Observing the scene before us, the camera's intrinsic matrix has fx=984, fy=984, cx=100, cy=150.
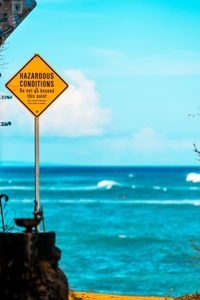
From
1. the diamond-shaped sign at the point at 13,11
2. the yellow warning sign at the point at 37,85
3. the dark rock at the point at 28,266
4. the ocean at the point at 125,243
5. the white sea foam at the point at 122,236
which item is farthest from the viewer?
the white sea foam at the point at 122,236

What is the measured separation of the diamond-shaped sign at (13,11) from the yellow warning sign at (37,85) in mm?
1815

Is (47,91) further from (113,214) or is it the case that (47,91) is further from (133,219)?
(113,214)

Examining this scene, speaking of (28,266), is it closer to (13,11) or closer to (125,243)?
(13,11)

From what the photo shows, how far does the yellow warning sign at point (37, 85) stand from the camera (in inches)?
486

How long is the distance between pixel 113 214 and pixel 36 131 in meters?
54.2

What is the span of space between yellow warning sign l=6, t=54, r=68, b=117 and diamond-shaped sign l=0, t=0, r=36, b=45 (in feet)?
5.96

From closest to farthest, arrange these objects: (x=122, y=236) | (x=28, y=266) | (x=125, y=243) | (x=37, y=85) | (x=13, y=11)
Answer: (x=28, y=266), (x=37, y=85), (x=13, y=11), (x=125, y=243), (x=122, y=236)

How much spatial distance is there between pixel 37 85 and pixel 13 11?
2091 mm

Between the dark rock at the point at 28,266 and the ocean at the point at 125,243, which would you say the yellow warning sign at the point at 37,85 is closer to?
the ocean at the point at 125,243

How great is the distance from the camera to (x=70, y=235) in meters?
50.7

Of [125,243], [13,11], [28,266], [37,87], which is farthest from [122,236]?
[28,266]

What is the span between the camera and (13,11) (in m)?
14.1

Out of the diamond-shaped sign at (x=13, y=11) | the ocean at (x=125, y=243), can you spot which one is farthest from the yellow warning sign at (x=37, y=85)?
the diamond-shaped sign at (x=13, y=11)

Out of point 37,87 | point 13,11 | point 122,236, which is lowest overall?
point 122,236
